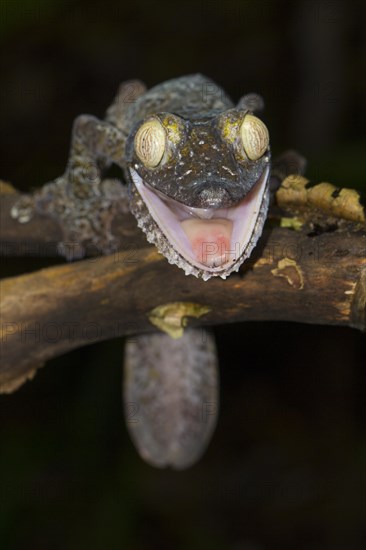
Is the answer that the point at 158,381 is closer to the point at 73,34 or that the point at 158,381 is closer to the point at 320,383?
the point at 320,383

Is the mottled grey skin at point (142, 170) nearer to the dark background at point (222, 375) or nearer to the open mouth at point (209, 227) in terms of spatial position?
the open mouth at point (209, 227)

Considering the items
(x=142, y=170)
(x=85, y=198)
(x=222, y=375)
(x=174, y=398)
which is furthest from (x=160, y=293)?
(x=222, y=375)

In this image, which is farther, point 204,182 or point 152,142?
point 152,142

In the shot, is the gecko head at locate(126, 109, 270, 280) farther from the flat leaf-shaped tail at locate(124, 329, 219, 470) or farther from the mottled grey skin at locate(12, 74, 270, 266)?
the flat leaf-shaped tail at locate(124, 329, 219, 470)

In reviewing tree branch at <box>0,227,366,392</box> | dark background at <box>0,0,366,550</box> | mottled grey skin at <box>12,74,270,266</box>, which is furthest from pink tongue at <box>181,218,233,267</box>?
dark background at <box>0,0,366,550</box>

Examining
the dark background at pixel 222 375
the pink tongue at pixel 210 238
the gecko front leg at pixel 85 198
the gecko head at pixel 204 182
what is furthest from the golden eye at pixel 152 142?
the dark background at pixel 222 375

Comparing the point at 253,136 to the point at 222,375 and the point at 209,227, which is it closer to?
the point at 209,227
